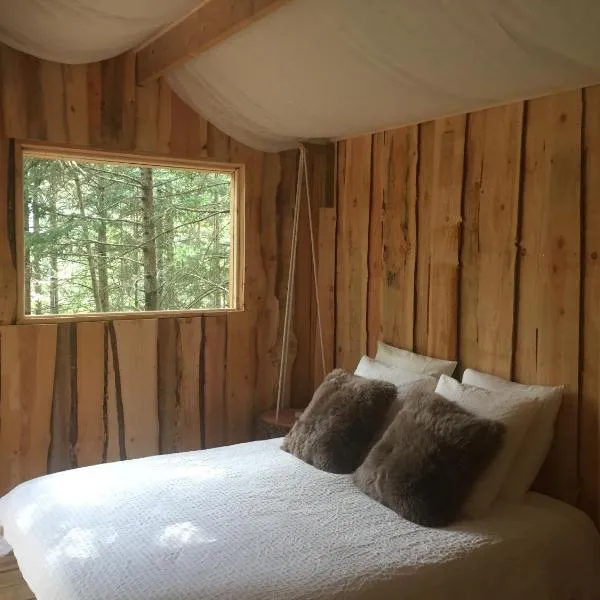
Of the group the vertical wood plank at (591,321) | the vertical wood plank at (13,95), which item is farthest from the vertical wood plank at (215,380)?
the vertical wood plank at (591,321)

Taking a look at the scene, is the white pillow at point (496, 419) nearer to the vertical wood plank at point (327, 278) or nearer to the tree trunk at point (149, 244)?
the vertical wood plank at point (327, 278)

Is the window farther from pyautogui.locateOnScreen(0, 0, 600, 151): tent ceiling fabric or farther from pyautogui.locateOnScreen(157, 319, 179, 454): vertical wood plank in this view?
pyautogui.locateOnScreen(0, 0, 600, 151): tent ceiling fabric

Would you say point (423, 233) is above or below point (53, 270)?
above

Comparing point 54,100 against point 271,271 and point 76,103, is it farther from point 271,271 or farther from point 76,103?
point 271,271

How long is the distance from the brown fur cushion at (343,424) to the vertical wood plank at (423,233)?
1.49 feet

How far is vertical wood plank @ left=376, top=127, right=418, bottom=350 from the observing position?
346cm

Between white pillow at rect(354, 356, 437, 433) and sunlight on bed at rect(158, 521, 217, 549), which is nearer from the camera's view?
sunlight on bed at rect(158, 521, 217, 549)

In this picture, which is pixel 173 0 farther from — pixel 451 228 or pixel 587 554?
pixel 587 554

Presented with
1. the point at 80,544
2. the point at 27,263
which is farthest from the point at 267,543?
the point at 27,263

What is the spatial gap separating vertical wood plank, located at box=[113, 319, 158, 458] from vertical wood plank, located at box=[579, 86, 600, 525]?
86.9 inches

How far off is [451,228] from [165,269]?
1664 mm

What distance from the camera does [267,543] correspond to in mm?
2213

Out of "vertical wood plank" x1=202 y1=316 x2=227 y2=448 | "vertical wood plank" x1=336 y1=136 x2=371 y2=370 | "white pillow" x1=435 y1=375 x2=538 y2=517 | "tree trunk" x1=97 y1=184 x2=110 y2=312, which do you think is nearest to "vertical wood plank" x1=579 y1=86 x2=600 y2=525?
"white pillow" x1=435 y1=375 x2=538 y2=517

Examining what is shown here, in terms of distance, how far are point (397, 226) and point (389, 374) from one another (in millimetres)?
812
